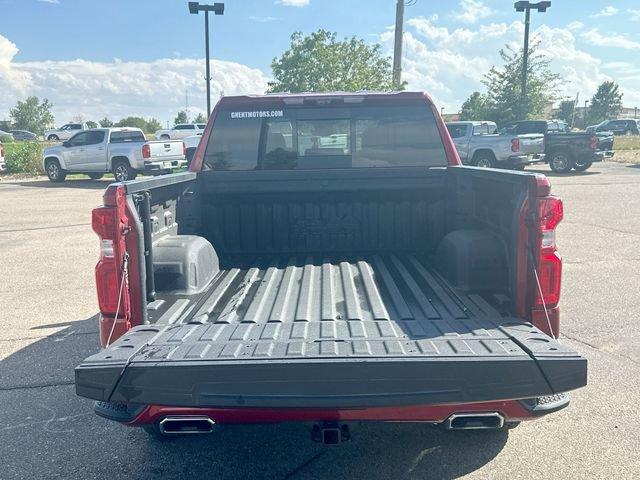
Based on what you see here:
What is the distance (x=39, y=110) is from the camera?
8238 centimetres

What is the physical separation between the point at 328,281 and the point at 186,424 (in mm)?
1537

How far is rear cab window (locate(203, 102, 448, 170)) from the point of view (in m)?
4.49

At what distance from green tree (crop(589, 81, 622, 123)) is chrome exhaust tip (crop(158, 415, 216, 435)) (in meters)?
71.5

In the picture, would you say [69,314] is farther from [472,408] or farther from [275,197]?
[472,408]

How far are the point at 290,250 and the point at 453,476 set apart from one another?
6.97 feet

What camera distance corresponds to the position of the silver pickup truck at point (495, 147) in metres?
20.3

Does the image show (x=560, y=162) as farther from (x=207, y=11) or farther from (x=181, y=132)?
(x=181, y=132)

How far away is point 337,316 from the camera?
123 inches

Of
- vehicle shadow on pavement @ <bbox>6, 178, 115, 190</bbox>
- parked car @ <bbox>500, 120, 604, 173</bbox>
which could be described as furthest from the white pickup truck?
parked car @ <bbox>500, 120, 604, 173</bbox>

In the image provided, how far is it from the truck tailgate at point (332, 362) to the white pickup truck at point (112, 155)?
1740 cm

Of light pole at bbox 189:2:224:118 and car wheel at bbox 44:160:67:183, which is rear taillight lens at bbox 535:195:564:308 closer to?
car wheel at bbox 44:160:67:183

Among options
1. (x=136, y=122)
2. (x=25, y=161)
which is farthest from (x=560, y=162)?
(x=136, y=122)

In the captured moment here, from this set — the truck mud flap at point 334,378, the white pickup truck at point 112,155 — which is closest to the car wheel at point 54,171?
the white pickup truck at point 112,155

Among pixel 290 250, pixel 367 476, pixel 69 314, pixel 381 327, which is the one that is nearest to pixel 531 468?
pixel 367 476
